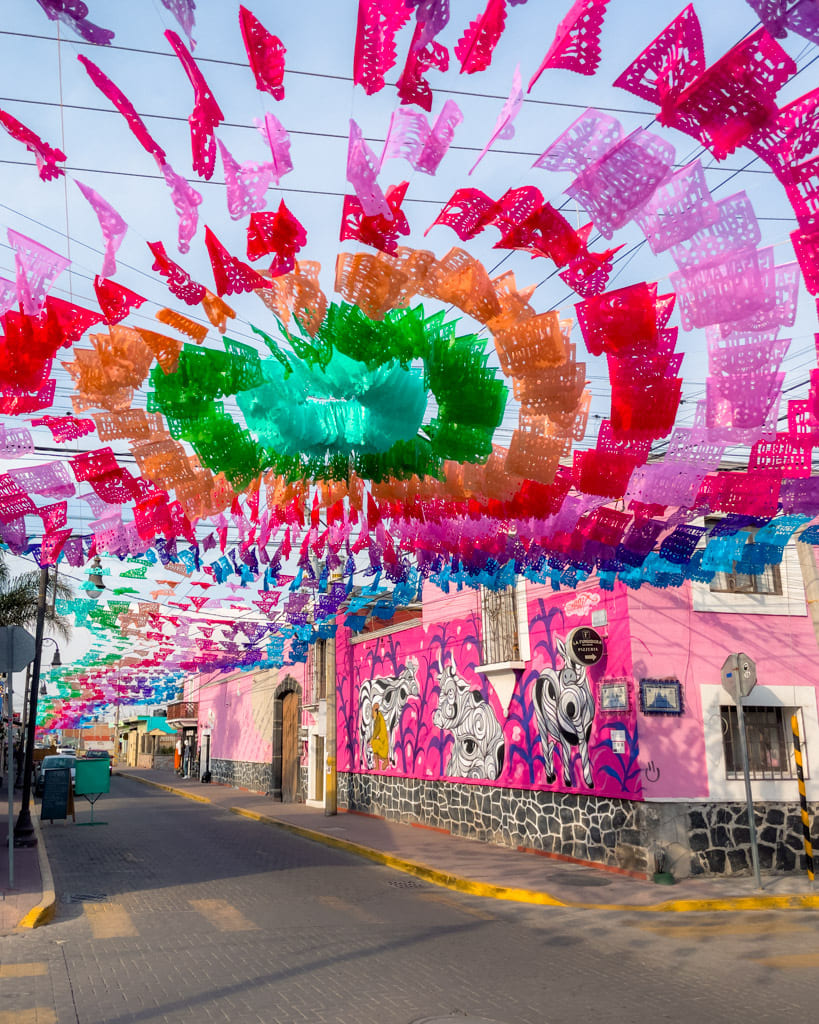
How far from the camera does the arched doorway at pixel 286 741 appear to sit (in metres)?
28.5

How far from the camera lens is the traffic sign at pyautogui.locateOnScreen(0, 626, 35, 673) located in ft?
34.9

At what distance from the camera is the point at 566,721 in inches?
535

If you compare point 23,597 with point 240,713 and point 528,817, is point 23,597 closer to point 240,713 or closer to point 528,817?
point 240,713

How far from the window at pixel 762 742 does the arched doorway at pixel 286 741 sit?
18194 millimetres

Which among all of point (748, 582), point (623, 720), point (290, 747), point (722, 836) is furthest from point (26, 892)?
point (290, 747)

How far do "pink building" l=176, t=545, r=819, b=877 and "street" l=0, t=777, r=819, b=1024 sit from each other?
2.46m

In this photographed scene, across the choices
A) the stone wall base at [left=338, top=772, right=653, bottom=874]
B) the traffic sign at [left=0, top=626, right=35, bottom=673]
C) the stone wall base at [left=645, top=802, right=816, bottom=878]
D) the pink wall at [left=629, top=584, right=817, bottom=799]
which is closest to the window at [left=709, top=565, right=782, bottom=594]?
the pink wall at [left=629, top=584, right=817, bottom=799]

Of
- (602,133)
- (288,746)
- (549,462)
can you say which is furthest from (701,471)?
(288,746)

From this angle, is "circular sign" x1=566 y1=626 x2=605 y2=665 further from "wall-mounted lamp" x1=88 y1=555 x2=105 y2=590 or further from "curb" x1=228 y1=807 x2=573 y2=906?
"wall-mounted lamp" x1=88 y1=555 x2=105 y2=590

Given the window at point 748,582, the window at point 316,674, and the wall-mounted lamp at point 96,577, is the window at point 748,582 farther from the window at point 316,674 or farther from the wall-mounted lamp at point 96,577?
the window at point 316,674

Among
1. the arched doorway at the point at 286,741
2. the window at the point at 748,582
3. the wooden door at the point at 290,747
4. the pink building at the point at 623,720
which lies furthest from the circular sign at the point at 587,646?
the wooden door at the point at 290,747

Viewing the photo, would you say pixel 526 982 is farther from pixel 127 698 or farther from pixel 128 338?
pixel 127 698

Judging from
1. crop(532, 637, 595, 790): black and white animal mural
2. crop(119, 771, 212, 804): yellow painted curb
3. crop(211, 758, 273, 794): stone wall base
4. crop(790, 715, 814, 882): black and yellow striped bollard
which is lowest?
crop(119, 771, 212, 804): yellow painted curb

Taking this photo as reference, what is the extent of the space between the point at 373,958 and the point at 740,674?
609 centimetres
